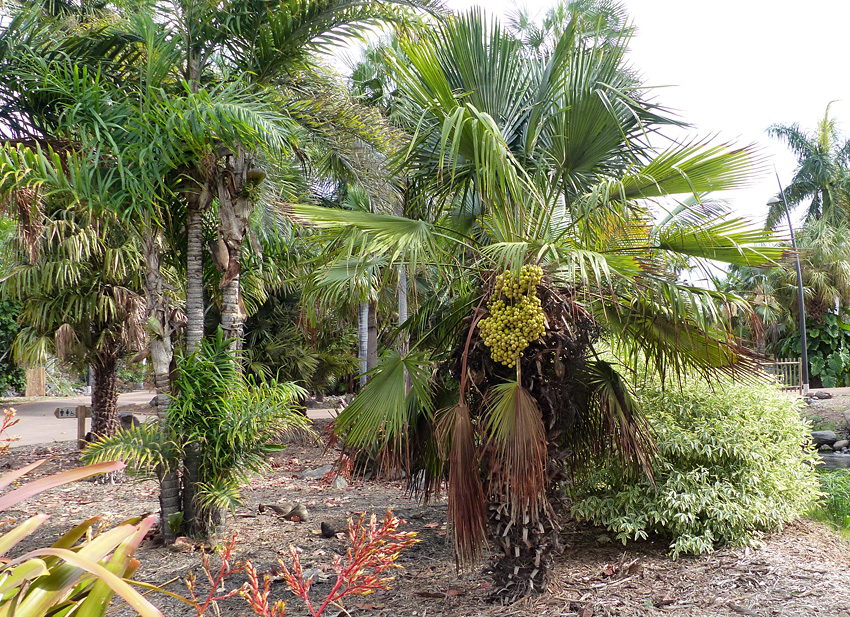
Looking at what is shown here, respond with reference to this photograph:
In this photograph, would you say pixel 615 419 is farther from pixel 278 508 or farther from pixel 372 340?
pixel 372 340

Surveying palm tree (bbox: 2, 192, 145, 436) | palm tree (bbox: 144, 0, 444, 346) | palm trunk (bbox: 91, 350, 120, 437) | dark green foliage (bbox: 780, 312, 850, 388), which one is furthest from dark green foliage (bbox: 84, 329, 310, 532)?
dark green foliage (bbox: 780, 312, 850, 388)

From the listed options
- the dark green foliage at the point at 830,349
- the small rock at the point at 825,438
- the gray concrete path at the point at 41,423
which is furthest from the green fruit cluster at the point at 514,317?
the dark green foliage at the point at 830,349

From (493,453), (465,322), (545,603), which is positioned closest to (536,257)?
(465,322)

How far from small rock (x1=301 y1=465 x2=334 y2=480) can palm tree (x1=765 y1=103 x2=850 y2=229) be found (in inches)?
896

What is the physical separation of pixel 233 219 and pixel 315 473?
5.24 m

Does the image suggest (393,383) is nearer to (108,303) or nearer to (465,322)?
(465,322)

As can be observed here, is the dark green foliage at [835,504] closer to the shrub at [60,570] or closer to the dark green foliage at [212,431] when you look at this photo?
the dark green foliage at [212,431]

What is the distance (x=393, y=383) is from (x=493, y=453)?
0.84m

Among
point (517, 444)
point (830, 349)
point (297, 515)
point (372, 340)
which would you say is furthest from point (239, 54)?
point (830, 349)

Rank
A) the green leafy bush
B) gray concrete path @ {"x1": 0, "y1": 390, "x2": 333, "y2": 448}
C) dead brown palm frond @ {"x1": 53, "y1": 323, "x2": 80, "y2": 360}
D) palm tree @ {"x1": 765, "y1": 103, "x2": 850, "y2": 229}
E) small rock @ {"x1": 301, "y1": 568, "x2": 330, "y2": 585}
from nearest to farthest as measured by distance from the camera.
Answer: small rock @ {"x1": 301, "y1": 568, "x2": 330, "y2": 585}
the green leafy bush
dead brown palm frond @ {"x1": 53, "y1": 323, "x2": 80, "y2": 360}
gray concrete path @ {"x1": 0, "y1": 390, "x2": 333, "y2": 448}
palm tree @ {"x1": 765, "y1": 103, "x2": 850, "y2": 229}

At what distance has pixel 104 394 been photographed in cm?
839

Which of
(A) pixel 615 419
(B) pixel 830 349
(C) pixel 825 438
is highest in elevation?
(B) pixel 830 349

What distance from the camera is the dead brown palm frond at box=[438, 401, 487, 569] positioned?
365 centimetres

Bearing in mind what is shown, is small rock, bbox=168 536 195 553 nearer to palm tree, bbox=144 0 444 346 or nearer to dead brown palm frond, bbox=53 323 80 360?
palm tree, bbox=144 0 444 346
